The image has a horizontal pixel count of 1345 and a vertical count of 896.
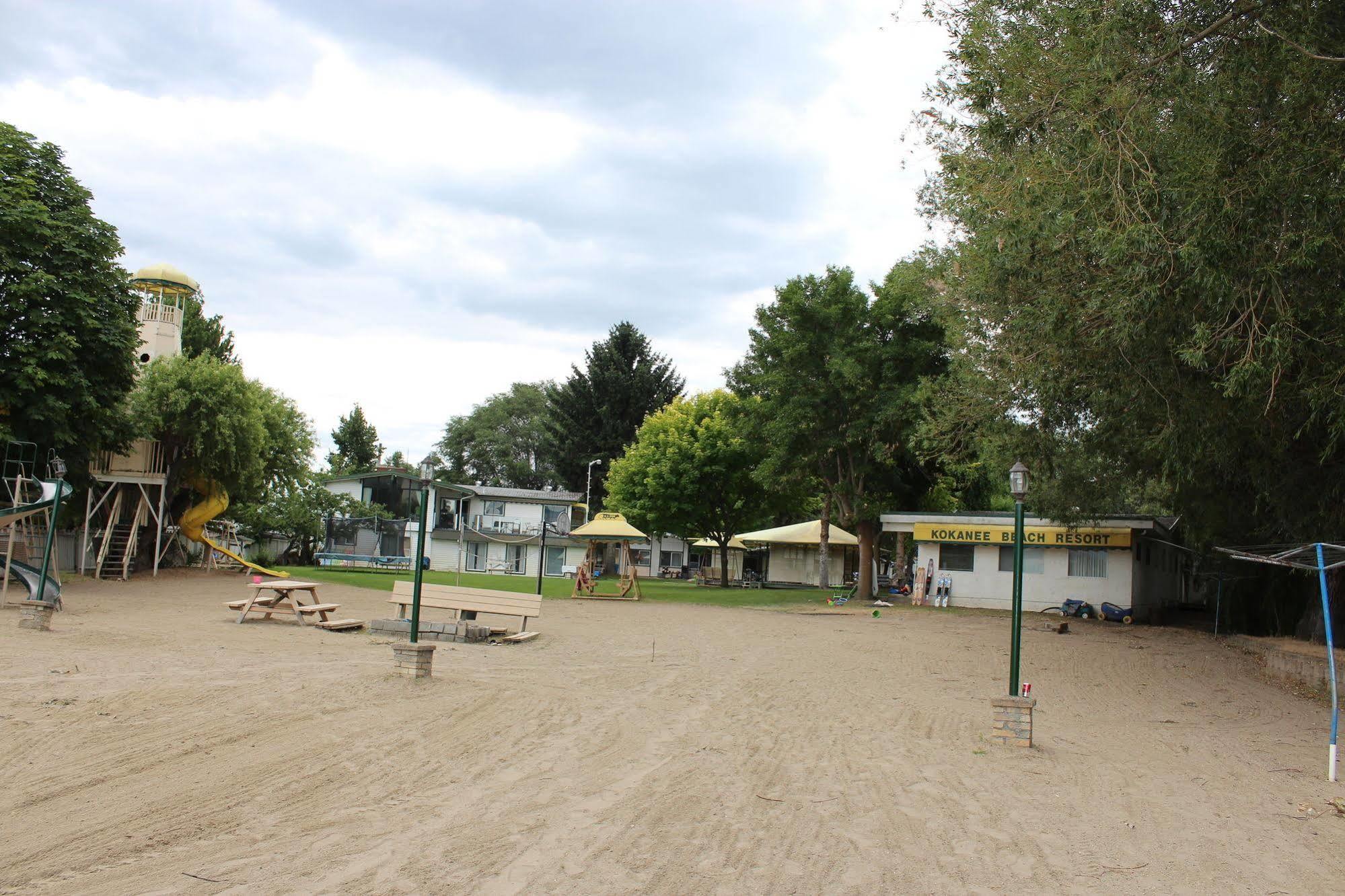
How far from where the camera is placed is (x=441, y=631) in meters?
15.6

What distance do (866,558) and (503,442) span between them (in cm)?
5106

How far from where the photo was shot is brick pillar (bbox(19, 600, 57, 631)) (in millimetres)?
13531

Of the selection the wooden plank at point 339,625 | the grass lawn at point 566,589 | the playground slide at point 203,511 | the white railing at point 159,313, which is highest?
the white railing at point 159,313

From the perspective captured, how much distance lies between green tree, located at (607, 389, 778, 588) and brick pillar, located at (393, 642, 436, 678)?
92.6 feet

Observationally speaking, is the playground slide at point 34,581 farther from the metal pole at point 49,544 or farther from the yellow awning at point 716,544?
the yellow awning at point 716,544

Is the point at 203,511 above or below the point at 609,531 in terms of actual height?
below

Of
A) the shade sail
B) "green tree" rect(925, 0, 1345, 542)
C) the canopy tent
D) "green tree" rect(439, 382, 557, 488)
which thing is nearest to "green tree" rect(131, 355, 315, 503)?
the shade sail

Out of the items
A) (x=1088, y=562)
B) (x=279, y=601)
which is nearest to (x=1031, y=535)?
(x=1088, y=562)

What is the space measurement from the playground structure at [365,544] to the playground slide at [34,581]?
26774mm

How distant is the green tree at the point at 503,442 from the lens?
7856 centimetres

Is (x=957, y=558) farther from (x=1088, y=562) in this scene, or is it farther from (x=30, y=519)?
(x=30, y=519)

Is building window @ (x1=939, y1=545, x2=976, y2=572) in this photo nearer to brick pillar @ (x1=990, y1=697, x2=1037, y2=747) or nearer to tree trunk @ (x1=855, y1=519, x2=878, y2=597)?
tree trunk @ (x1=855, y1=519, x2=878, y2=597)

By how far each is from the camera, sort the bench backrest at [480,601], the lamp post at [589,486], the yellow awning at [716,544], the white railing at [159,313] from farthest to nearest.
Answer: the lamp post at [589,486]
the yellow awning at [716,544]
the white railing at [159,313]
the bench backrest at [480,601]

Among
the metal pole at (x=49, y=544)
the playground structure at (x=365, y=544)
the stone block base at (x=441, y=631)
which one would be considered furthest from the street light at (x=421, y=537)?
the playground structure at (x=365, y=544)
